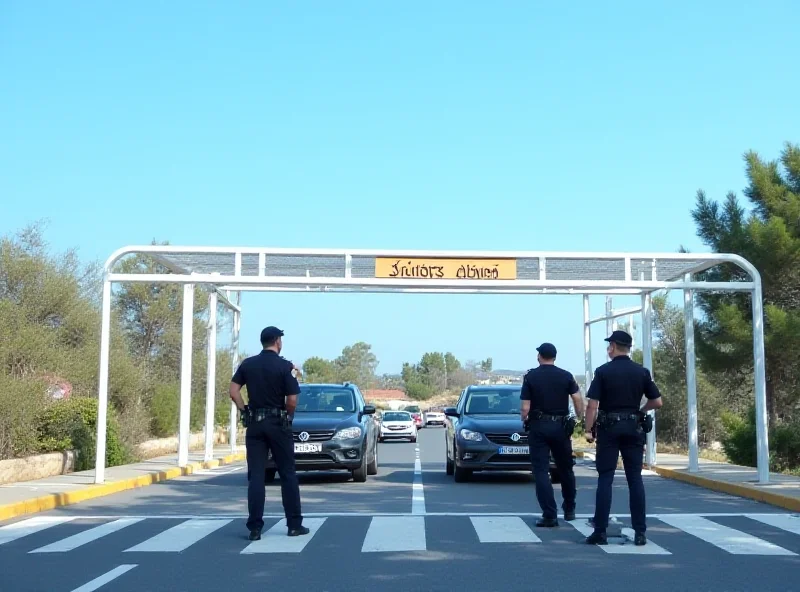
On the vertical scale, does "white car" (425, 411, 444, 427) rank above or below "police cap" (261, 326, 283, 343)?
below

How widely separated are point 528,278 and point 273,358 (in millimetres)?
9058

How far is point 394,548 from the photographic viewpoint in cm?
902

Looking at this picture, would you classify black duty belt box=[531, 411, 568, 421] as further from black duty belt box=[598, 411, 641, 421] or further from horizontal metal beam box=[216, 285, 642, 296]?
horizontal metal beam box=[216, 285, 642, 296]

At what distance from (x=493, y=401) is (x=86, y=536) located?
871cm

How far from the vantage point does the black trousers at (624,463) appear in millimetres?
9062

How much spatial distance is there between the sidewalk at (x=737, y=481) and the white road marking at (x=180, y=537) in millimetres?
7022

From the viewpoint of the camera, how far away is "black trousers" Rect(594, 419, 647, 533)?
9.06 meters

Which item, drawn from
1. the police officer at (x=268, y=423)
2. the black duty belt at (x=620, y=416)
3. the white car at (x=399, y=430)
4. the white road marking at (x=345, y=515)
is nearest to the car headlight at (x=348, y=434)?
the white road marking at (x=345, y=515)

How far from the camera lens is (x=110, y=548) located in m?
9.27

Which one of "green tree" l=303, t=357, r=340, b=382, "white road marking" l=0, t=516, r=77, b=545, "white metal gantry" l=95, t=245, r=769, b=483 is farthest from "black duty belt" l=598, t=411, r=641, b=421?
"green tree" l=303, t=357, r=340, b=382

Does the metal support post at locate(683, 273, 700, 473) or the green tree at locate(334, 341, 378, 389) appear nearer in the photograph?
the metal support post at locate(683, 273, 700, 473)

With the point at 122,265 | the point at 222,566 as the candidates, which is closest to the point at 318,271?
the point at 222,566

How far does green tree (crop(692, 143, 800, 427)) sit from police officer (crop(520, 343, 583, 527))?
46.2 ft

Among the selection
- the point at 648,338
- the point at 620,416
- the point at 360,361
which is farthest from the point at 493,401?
the point at 360,361
